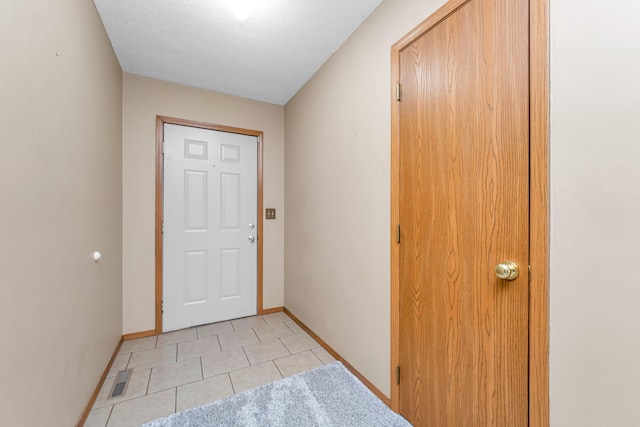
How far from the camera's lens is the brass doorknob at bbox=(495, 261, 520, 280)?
1021 mm

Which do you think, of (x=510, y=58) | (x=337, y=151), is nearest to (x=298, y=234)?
(x=337, y=151)

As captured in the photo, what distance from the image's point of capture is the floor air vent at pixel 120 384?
5.81ft

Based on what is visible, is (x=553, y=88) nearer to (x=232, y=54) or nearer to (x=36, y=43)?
(x=36, y=43)

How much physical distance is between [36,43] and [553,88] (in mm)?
1955

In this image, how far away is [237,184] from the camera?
10.0ft

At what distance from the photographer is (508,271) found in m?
1.03

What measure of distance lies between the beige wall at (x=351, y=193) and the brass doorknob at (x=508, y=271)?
69cm

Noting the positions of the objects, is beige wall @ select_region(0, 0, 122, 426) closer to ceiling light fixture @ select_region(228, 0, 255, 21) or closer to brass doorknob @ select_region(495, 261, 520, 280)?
ceiling light fixture @ select_region(228, 0, 255, 21)

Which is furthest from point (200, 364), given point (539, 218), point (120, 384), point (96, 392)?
point (539, 218)

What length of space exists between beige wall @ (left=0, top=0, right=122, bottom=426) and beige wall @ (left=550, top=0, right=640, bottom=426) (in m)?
1.83

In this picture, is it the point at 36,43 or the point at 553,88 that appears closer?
the point at 553,88

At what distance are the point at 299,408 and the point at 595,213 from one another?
1723 millimetres

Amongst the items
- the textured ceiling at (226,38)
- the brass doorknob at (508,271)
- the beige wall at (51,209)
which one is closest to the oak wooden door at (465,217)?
the brass doorknob at (508,271)

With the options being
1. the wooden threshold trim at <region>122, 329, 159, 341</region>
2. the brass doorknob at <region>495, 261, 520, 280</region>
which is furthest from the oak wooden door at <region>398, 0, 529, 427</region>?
the wooden threshold trim at <region>122, 329, 159, 341</region>
